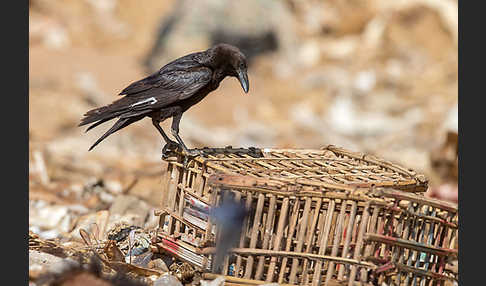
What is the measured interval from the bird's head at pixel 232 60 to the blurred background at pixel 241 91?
222 cm

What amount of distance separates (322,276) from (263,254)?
1.69 feet

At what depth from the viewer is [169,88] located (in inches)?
261

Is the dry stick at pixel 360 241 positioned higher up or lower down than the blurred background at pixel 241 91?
lower down

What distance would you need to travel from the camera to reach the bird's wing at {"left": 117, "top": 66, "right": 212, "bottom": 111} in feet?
21.6

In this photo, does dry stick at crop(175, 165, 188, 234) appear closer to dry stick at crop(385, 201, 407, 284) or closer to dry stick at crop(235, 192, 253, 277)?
dry stick at crop(235, 192, 253, 277)

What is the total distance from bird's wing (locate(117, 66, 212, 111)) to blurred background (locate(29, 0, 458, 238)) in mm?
1901

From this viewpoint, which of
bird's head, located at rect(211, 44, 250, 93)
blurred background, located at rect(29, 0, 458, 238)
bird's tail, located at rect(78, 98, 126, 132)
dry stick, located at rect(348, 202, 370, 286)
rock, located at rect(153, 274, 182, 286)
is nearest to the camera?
dry stick, located at rect(348, 202, 370, 286)

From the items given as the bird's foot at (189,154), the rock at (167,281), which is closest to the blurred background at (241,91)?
the bird's foot at (189,154)

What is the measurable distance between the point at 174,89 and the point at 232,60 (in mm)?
575

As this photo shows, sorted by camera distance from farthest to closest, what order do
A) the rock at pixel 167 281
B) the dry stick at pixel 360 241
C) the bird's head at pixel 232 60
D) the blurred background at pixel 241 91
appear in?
the blurred background at pixel 241 91 → the bird's head at pixel 232 60 → the rock at pixel 167 281 → the dry stick at pixel 360 241

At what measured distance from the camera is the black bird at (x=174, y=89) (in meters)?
6.56

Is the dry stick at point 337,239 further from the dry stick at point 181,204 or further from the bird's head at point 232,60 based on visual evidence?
the bird's head at point 232,60

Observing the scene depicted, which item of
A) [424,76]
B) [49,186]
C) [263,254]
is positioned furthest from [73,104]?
[263,254]

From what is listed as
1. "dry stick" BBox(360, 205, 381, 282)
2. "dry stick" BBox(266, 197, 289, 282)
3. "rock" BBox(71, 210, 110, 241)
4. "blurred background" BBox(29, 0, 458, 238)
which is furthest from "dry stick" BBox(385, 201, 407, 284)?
"blurred background" BBox(29, 0, 458, 238)
